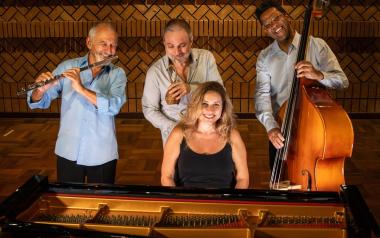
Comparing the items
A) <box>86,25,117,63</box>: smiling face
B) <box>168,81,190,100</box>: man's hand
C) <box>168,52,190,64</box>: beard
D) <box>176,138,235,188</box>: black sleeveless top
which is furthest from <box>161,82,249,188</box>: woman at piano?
<box>86,25,117,63</box>: smiling face

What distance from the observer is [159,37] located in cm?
532

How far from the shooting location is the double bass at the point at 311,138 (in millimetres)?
1880

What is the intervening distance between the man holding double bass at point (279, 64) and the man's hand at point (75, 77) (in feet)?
2.60

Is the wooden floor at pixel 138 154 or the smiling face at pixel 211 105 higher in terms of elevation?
the smiling face at pixel 211 105

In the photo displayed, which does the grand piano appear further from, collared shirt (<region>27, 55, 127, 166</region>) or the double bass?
collared shirt (<region>27, 55, 127, 166</region>)

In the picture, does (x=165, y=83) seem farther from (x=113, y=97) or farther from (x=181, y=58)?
(x=113, y=97)

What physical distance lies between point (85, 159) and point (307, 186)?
92 centimetres

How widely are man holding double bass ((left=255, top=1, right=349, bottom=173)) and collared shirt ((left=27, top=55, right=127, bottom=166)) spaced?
0.64m

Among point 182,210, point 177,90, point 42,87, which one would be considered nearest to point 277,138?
point 177,90

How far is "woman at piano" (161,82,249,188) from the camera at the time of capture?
201cm

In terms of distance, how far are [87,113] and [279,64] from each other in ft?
2.96

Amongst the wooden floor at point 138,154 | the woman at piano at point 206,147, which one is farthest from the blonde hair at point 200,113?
the wooden floor at point 138,154

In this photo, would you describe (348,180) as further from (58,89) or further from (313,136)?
(58,89)

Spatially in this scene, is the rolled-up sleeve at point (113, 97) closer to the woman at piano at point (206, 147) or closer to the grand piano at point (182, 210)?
the woman at piano at point (206, 147)
